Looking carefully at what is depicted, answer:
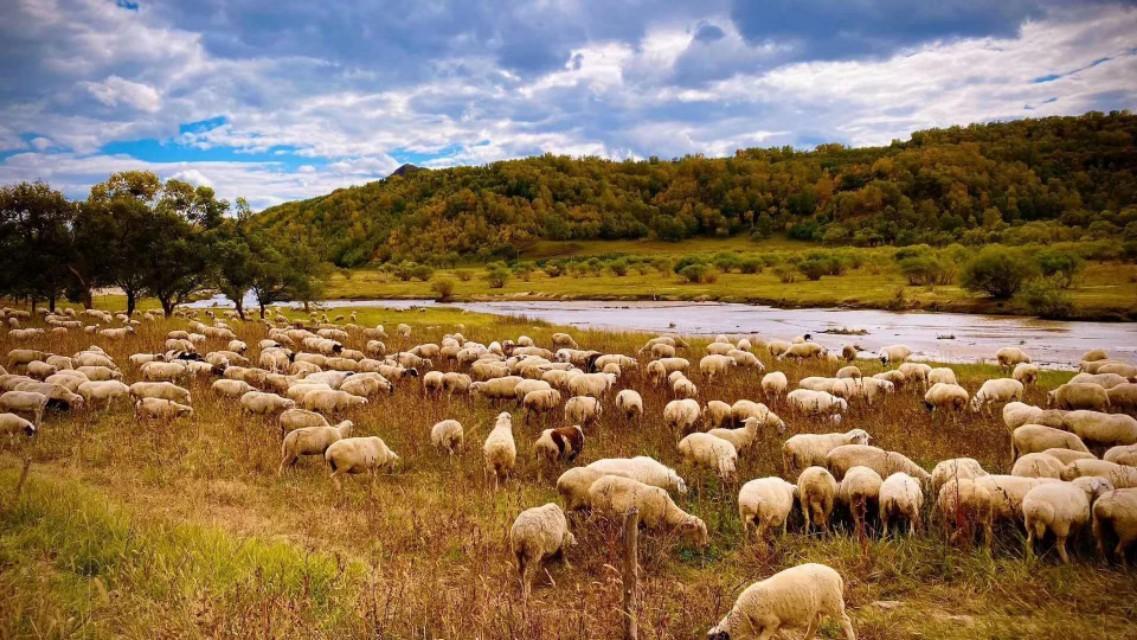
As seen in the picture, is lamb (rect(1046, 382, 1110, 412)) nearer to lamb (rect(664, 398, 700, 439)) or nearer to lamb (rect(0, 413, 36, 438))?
lamb (rect(664, 398, 700, 439))

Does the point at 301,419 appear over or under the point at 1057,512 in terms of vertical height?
over

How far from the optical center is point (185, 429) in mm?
11156

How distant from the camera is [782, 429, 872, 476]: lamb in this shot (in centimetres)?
926

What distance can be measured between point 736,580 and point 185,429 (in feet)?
31.6

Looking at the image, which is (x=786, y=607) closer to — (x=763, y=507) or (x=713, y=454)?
(x=763, y=507)

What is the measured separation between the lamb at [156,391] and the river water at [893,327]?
2233 centimetres

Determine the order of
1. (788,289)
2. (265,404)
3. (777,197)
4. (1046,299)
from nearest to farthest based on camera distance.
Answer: (265,404) < (1046,299) < (788,289) < (777,197)

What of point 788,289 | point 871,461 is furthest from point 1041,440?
point 788,289

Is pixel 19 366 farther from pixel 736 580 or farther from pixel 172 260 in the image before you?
pixel 172 260

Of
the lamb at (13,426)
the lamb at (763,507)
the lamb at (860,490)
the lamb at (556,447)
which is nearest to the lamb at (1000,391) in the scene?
the lamb at (860,490)

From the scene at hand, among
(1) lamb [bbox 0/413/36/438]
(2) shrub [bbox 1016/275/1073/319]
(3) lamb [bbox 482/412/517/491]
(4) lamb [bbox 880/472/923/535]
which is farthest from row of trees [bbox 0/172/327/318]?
(2) shrub [bbox 1016/275/1073/319]

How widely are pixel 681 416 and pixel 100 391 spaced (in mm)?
11134

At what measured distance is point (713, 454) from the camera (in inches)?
356

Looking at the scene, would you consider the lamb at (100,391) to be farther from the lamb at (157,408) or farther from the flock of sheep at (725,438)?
the lamb at (157,408)
